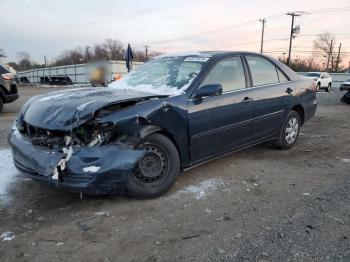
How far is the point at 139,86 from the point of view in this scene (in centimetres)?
481

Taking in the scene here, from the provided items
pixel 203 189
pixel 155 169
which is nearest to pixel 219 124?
pixel 203 189

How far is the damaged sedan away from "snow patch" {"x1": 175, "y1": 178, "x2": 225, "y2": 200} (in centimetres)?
24

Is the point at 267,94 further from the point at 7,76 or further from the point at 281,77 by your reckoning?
the point at 7,76

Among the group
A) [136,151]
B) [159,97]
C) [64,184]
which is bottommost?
[64,184]

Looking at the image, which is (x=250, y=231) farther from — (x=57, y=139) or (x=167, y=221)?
(x=57, y=139)

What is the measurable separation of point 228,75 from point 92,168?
7.72ft

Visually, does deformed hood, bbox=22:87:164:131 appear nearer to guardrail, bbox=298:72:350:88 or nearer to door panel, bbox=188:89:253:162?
door panel, bbox=188:89:253:162

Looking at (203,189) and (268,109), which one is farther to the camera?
(268,109)

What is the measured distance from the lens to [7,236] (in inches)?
126

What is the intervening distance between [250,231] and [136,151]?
1.30 m

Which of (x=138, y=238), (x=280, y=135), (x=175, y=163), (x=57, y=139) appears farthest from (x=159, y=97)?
(x=280, y=135)

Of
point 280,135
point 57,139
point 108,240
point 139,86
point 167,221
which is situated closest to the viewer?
point 108,240

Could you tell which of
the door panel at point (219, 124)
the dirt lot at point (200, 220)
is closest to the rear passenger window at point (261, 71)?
the door panel at point (219, 124)

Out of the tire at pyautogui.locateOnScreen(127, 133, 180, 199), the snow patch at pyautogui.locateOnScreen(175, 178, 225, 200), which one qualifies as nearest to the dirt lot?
the snow patch at pyautogui.locateOnScreen(175, 178, 225, 200)
